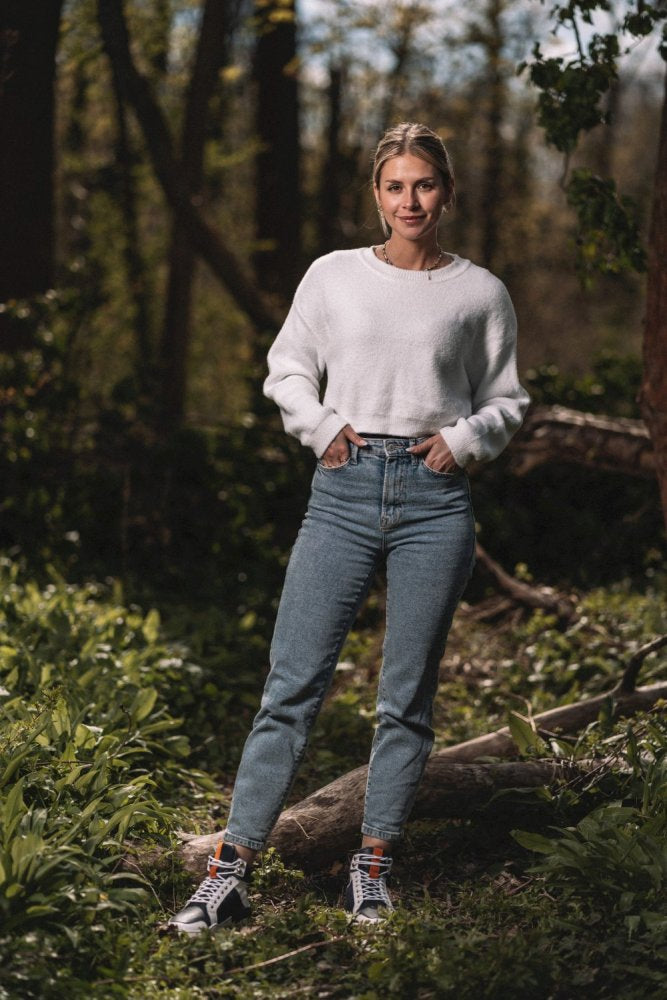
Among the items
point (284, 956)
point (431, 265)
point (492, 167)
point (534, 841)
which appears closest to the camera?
point (284, 956)

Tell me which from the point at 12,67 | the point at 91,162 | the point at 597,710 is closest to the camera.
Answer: the point at 597,710

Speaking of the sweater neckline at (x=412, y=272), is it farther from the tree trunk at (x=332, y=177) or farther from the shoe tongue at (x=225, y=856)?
the tree trunk at (x=332, y=177)

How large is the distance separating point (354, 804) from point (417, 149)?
7.10 feet

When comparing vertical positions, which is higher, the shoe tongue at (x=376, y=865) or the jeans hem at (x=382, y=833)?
the jeans hem at (x=382, y=833)

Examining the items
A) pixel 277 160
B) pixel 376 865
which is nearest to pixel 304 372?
pixel 376 865

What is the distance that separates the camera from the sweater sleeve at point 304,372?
3248mm

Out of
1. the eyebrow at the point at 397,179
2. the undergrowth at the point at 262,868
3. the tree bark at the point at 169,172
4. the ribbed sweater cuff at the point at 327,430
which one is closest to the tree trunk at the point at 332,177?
the tree bark at the point at 169,172

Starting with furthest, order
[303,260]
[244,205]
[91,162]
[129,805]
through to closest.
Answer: [244,205]
[91,162]
[303,260]
[129,805]

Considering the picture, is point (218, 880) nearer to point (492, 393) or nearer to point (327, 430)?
point (327, 430)

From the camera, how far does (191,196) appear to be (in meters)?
8.16

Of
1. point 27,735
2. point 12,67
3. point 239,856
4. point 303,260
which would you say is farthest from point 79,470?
point 303,260

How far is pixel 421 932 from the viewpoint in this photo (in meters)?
3.30

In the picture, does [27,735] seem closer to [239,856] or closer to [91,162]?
[239,856]

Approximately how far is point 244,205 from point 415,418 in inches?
551
